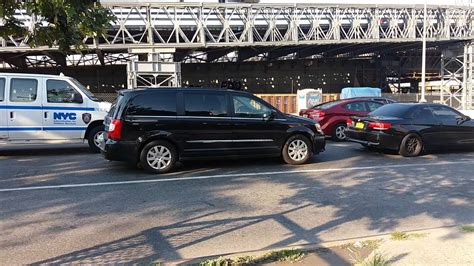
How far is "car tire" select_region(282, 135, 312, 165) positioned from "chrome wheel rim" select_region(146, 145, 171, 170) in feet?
8.77

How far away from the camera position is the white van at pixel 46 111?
448 inches

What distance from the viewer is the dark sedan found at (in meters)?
11.5

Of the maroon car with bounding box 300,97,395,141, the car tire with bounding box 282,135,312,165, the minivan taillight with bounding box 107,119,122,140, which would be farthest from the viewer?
the maroon car with bounding box 300,97,395,141

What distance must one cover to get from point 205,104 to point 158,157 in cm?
151

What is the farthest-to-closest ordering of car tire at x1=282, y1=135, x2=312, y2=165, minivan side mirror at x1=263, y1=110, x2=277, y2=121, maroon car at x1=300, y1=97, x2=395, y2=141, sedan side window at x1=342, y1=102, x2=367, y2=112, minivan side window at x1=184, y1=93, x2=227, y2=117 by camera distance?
sedan side window at x1=342, y1=102, x2=367, y2=112
maroon car at x1=300, y1=97, x2=395, y2=141
car tire at x1=282, y1=135, x2=312, y2=165
minivan side mirror at x1=263, y1=110, x2=277, y2=121
minivan side window at x1=184, y1=93, x2=227, y2=117

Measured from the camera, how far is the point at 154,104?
933 cm

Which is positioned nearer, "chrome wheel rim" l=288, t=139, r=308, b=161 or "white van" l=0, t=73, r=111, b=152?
"chrome wheel rim" l=288, t=139, r=308, b=161

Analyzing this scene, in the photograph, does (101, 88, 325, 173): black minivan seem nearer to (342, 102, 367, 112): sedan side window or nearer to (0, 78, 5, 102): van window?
(0, 78, 5, 102): van window

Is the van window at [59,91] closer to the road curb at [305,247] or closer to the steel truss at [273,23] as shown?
the road curb at [305,247]

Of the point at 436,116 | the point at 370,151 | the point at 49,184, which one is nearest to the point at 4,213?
the point at 49,184

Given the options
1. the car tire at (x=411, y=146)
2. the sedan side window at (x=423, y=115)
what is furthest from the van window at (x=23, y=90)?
the sedan side window at (x=423, y=115)

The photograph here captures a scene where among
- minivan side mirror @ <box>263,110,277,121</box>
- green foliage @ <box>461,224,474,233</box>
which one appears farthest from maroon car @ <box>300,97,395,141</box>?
green foliage @ <box>461,224,474,233</box>

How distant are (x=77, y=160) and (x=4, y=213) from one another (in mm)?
4671

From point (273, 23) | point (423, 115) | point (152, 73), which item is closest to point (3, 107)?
point (423, 115)
